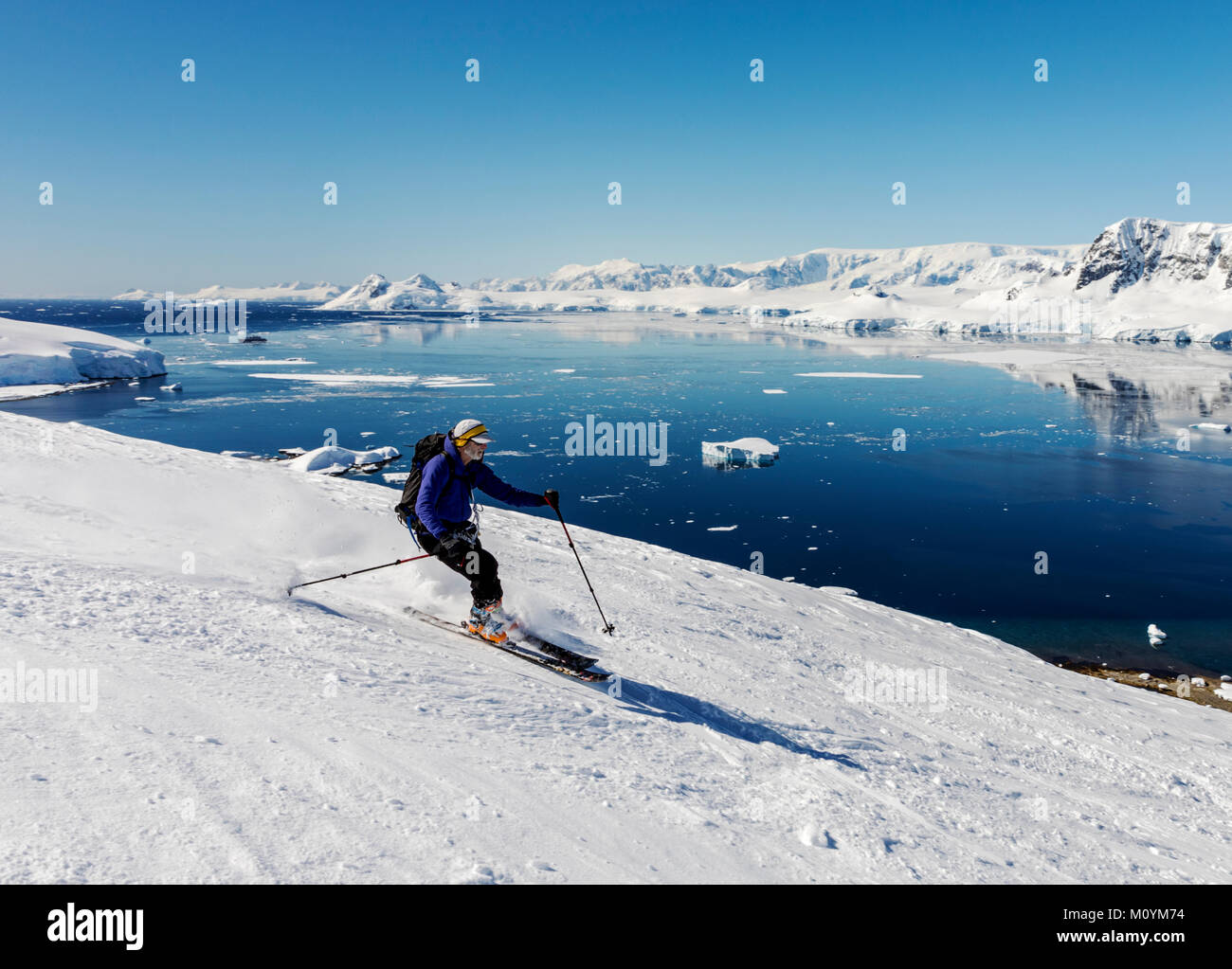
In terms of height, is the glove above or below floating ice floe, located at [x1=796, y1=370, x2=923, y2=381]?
below

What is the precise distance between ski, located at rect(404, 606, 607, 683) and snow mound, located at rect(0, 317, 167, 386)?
50858 millimetres

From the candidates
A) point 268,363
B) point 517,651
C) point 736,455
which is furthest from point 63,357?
point 517,651

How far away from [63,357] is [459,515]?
53659mm

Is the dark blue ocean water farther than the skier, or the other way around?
the dark blue ocean water

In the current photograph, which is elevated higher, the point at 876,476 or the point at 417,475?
the point at 417,475

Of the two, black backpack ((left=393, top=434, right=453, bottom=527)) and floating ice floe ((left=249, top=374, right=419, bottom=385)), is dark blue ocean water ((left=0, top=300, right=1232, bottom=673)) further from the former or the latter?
black backpack ((left=393, top=434, right=453, bottom=527))

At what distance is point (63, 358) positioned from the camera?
150 feet

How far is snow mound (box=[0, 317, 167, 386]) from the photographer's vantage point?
44.0 m

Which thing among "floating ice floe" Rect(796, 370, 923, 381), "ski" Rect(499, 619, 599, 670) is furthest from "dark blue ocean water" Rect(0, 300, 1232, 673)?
"ski" Rect(499, 619, 599, 670)

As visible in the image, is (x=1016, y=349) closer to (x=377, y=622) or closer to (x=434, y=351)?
(x=434, y=351)

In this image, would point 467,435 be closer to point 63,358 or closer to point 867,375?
point 867,375

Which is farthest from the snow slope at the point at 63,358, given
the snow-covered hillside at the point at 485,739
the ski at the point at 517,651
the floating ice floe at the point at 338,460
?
the ski at the point at 517,651
